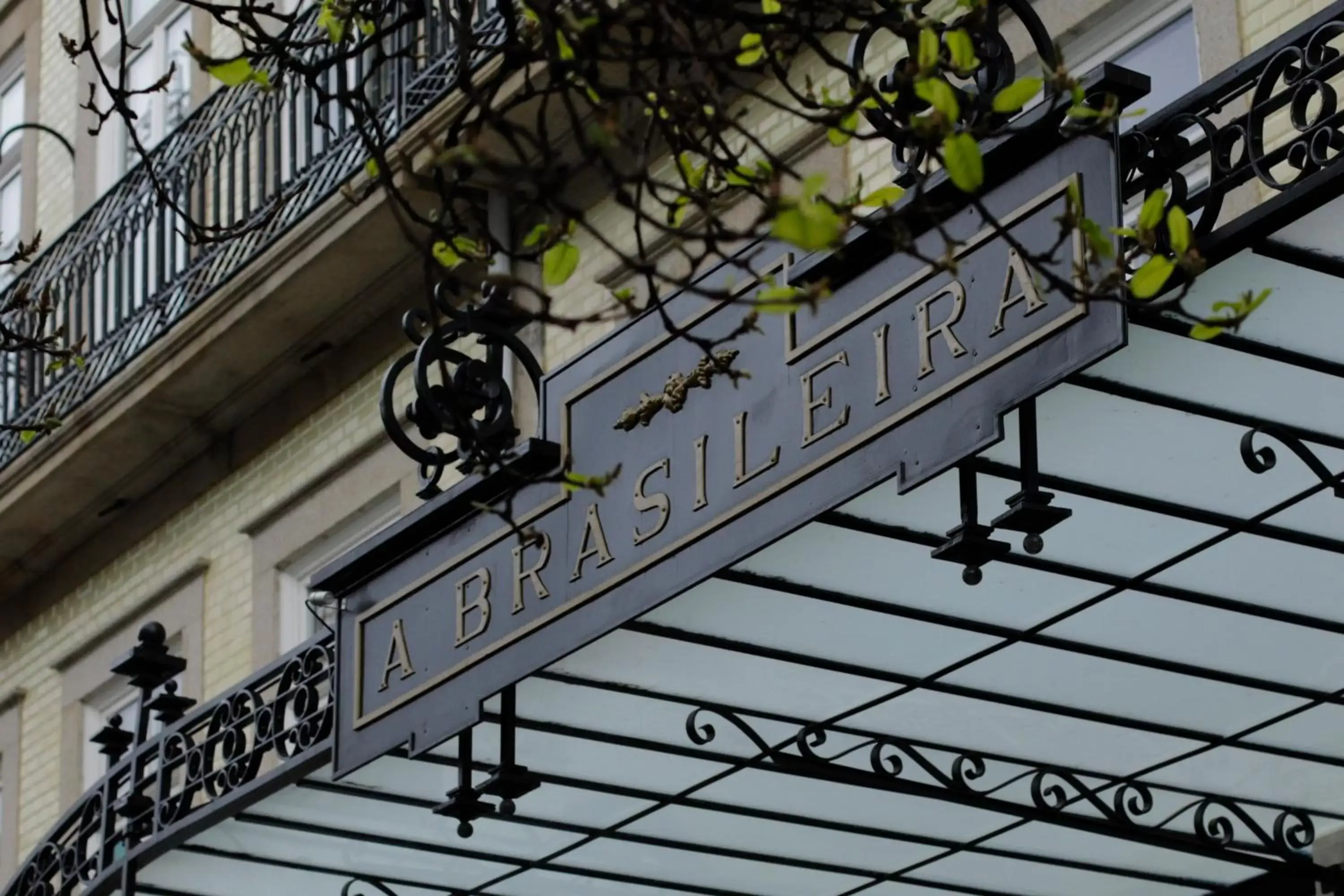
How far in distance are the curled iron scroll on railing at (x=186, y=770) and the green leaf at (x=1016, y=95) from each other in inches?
186

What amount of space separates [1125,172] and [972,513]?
95 cm

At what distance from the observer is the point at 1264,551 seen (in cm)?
797

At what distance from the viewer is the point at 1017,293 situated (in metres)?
7.08

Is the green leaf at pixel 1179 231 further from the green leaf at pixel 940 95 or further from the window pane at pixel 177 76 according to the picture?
the window pane at pixel 177 76

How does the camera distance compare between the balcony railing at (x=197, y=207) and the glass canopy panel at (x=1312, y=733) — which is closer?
the glass canopy panel at (x=1312, y=733)

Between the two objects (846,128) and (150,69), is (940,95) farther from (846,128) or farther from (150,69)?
(150,69)

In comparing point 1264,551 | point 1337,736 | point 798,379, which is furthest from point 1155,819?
point 798,379

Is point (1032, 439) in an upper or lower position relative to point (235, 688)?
lower

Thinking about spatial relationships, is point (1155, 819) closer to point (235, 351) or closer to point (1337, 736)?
point (1337, 736)

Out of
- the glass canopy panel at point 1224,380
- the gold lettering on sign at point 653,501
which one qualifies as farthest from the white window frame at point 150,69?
the glass canopy panel at point 1224,380

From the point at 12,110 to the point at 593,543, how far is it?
15.0 metres

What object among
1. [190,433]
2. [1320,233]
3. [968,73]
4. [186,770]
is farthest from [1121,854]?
[190,433]

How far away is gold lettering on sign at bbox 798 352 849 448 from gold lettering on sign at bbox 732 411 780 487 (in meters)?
0.13

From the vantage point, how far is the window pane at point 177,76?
1939 cm
